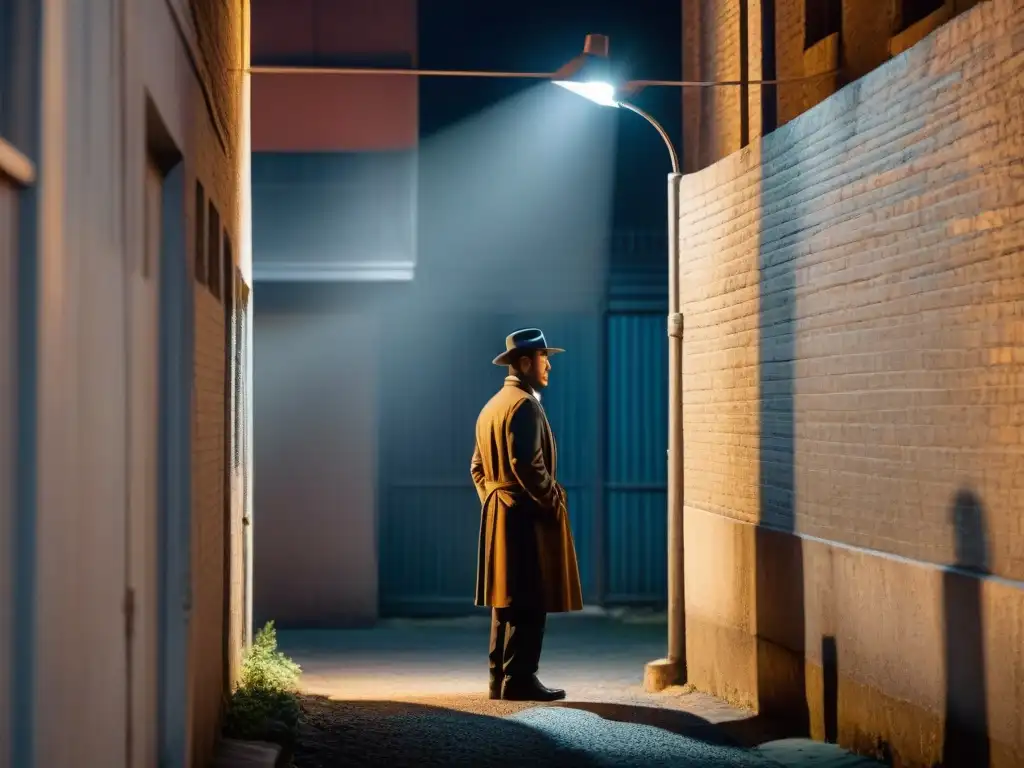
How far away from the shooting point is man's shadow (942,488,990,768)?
6.58 m

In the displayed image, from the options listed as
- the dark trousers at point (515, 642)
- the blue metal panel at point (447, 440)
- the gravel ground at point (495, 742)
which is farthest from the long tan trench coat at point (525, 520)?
the blue metal panel at point (447, 440)

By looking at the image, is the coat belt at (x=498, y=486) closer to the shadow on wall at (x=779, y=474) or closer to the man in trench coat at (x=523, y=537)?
the man in trench coat at (x=523, y=537)

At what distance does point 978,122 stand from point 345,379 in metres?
8.89

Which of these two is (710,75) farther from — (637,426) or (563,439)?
(563,439)

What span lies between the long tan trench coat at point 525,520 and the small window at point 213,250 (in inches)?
108

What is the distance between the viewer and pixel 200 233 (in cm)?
647

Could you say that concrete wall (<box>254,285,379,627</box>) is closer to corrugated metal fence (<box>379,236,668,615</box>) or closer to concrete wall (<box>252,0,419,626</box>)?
concrete wall (<box>252,0,419,626</box>)

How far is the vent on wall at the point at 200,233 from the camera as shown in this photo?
250 inches

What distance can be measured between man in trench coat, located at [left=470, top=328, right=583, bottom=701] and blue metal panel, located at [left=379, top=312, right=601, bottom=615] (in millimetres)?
5509

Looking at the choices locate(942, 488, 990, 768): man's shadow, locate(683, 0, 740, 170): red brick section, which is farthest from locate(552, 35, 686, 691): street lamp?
locate(942, 488, 990, 768): man's shadow

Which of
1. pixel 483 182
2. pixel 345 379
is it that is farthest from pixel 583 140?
pixel 345 379

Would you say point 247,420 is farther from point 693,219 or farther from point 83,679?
point 83,679

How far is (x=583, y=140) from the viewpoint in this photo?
1666 centimetres

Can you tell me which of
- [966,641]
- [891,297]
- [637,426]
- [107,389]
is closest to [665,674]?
[891,297]
